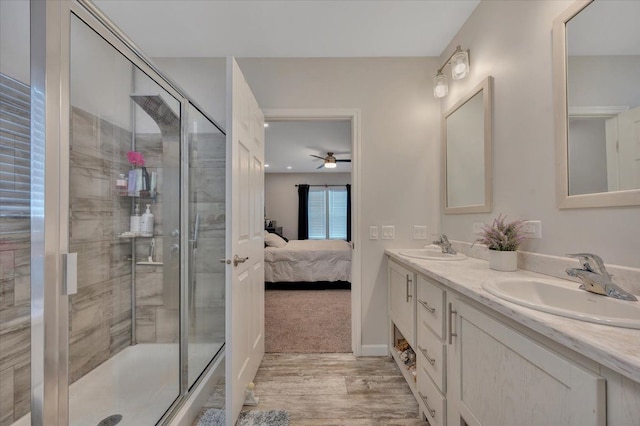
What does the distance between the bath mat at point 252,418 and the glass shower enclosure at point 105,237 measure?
178 mm

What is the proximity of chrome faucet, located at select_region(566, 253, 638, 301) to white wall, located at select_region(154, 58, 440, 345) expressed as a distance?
4.40 ft

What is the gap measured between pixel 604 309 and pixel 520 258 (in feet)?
1.75

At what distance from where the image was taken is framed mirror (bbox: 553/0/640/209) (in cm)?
88

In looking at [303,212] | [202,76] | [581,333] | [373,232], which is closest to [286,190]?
[303,212]

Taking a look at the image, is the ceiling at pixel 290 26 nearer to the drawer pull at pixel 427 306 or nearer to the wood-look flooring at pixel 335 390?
the drawer pull at pixel 427 306

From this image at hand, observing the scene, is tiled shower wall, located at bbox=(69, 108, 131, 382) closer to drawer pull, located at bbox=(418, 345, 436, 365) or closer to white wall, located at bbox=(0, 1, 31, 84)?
white wall, located at bbox=(0, 1, 31, 84)

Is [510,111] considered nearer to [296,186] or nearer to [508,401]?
[508,401]

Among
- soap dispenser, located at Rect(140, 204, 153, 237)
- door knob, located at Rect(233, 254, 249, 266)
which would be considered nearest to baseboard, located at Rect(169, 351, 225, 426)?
door knob, located at Rect(233, 254, 249, 266)

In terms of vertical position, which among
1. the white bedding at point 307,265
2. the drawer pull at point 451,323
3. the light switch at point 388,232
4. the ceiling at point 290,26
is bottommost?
the white bedding at point 307,265

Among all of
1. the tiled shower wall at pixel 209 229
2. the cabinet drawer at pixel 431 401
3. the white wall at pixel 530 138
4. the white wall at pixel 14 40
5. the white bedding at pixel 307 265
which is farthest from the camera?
the white bedding at pixel 307 265

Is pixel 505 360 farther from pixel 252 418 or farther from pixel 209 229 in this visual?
pixel 209 229

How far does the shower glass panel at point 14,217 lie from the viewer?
1041mm

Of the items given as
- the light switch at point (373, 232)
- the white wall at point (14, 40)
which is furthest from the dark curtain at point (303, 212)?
the white wall at point (14, 40)

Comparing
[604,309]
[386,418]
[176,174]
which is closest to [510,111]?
[604,309]
